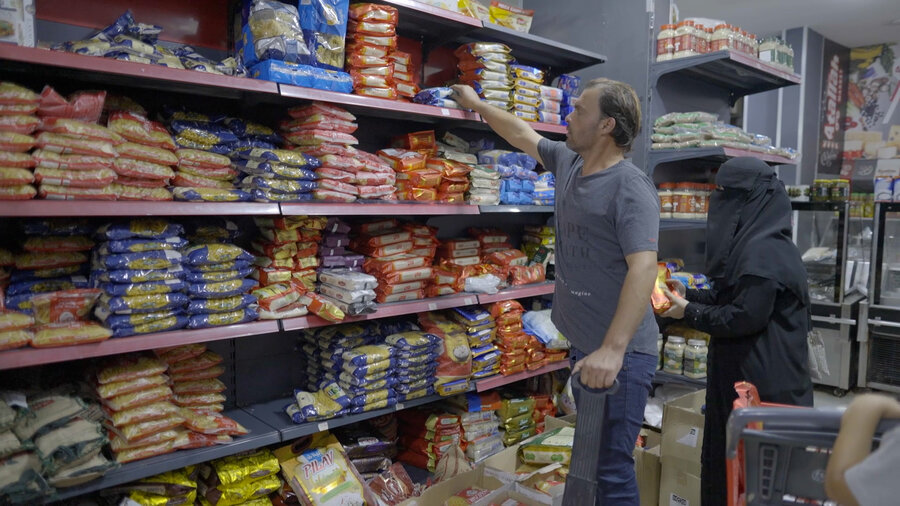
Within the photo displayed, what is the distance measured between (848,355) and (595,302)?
16.1 ft

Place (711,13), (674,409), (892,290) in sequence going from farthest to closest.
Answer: (711,13) < (892,290) < (674,409)

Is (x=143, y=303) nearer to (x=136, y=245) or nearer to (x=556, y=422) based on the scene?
(x=136, y=245)

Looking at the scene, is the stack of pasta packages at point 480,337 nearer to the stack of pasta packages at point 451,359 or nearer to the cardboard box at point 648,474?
the stack of pasta packages at point 451,359

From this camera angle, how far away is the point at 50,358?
1935 mm

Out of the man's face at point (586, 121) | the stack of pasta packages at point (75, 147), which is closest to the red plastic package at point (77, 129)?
the stack of pasta packages at point (75, 147)

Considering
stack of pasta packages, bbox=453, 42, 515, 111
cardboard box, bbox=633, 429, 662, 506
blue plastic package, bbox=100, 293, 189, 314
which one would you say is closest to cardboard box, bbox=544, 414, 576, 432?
cardboard box, bbox=633, 429, 662, 506

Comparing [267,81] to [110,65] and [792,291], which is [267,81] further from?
[792,291]

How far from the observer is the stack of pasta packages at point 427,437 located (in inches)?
129

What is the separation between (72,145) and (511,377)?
2432 mm

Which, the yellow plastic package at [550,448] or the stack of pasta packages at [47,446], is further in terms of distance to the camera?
the yellow plastic package at [550,448]

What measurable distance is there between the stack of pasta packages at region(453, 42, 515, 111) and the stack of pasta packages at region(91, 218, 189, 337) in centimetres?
183

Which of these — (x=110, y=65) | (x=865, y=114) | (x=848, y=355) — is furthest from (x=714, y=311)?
(x=865, y=114)

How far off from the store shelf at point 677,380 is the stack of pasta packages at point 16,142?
3614 millimetres

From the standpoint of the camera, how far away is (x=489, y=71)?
330 cm
